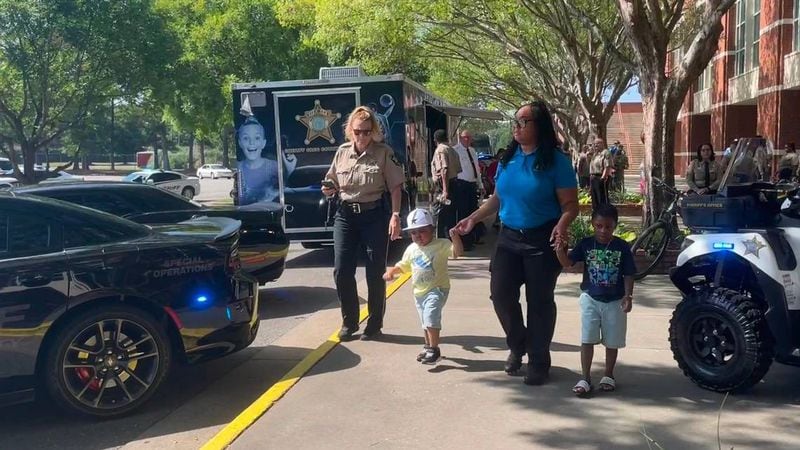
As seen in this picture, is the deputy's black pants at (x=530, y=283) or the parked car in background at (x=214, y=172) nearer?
the deputy's black pants at (x=530, y=283)

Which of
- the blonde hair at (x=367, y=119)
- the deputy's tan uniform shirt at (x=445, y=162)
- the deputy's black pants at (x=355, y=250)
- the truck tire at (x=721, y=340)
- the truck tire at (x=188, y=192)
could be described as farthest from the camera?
the truck tire at (x=188, y=192)

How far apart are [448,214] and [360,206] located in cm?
543

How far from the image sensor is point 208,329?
516cm

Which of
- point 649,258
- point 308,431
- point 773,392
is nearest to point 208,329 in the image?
Answer: point 308,431

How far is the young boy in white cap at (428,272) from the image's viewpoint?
5371mm

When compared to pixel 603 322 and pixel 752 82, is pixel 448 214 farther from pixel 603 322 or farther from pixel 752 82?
pixel 752 82

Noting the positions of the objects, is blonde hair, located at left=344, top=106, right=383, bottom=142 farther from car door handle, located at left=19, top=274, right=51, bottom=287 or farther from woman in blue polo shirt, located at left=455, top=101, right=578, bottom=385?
car door handle, located at left=19, top=274, right=51, bottom=287

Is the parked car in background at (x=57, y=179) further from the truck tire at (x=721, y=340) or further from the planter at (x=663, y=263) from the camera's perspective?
the truck tire at (x=721, y=340)

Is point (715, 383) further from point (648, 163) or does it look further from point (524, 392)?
point (648, 163)

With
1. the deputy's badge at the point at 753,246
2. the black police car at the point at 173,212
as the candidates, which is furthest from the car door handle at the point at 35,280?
the deputy's badge at the point at 753,246

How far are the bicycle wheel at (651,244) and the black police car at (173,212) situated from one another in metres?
4.21

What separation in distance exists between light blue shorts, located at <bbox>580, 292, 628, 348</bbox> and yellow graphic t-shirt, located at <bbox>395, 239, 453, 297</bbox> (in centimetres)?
108

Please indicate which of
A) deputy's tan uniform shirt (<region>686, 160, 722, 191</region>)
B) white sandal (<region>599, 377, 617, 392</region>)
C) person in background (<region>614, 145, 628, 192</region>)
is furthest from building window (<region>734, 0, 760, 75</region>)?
white sandal (<region>599, 377, 617, 392</region>)

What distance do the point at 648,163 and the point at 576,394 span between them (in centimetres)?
637
